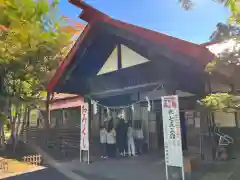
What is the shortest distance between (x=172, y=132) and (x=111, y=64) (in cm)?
397

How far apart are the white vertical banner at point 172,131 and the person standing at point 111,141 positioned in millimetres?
4118

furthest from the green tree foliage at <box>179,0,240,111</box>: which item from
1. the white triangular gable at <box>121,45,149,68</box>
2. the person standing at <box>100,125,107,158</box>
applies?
the person standing at <box>100,125,107,158</box>

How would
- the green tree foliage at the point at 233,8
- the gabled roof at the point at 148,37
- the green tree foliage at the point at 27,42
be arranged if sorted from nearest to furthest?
the green tree foliage at the point at 233,8
the gabled roof at the point at 148,37
the green tree foliage at the point at 27,42

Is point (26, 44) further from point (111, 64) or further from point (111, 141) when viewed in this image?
point (111, 141)

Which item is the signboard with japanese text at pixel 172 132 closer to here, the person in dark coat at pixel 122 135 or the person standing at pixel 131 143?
the person in dark coat at pixel 122 135

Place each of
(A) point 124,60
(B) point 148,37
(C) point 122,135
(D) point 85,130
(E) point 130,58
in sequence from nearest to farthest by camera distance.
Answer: (B) point 148,37 → (E) point 130,58 → (A) point 124,60 → (D) point 85,130 → (C) point 122,135

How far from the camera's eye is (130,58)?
8820 millimetres

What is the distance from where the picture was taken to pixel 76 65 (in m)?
9.73

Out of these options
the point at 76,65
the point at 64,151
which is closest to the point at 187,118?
the point at 76,65

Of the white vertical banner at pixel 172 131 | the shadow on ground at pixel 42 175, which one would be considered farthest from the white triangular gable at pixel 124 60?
the shadow on ground at pixel 42 175

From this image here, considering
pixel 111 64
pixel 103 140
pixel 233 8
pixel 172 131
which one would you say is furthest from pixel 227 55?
A: pixel 103 140

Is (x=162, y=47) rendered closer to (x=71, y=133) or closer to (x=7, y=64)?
(x=7, y=64)

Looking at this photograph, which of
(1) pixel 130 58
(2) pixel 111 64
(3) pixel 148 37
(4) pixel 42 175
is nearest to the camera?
(3) pixel 148 37

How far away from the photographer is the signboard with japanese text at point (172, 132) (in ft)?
21.2
